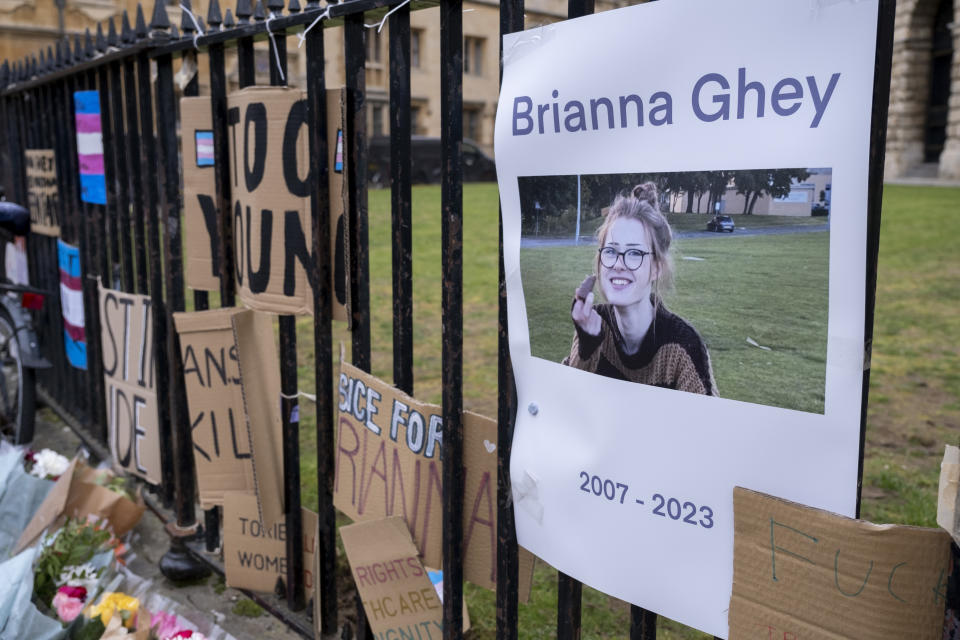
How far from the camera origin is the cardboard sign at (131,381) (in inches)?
123

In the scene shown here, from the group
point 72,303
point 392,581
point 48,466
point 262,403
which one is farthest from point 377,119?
point 392,581

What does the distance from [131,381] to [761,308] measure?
8.92 ft

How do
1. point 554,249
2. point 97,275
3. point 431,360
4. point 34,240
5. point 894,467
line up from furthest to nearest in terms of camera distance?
point 431,360 < point 34,240 < point 894,467 < point 97,275 < point 554,249

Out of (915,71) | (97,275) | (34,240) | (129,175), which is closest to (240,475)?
(129,175)

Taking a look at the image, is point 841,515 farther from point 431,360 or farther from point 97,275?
point 431,360

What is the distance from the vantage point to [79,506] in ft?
9.75

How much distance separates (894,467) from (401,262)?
10.2ft

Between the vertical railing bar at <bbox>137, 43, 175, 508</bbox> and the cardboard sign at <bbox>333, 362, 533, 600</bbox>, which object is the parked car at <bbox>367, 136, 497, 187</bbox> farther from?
the cardboard sign at <bbox>333, 362, 533, 600</bbox>

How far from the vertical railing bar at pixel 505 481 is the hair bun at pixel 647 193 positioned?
324 millimetres

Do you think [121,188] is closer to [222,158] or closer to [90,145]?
[90,145]

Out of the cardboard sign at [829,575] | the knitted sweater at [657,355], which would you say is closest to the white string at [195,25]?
the knitted sweater at [657,355]

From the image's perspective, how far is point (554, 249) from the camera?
1.47 meters

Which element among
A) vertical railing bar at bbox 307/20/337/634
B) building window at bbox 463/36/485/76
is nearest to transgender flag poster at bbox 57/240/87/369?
vertical railing bar at bbox 307/20/337/634

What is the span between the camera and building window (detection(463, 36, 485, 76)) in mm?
A: 30950
